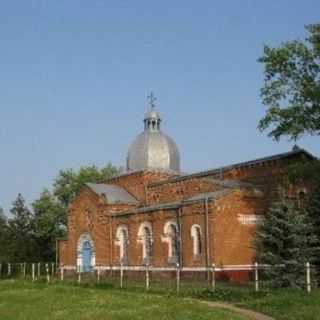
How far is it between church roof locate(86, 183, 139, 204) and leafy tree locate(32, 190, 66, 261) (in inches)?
501

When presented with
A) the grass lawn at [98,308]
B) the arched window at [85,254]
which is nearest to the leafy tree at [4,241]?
the arched window at [85,254]

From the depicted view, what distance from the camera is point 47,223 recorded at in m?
66.6

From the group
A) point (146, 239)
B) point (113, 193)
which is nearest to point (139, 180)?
point (113, 193)

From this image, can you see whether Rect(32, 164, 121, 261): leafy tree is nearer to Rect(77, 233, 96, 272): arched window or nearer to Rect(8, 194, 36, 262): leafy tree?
Rect(8, 194, 36, 262): leafy tree

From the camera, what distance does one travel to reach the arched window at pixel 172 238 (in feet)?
134

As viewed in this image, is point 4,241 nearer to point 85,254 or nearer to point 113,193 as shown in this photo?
point 85,254

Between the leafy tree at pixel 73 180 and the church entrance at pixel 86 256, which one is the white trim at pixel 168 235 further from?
the leafy tree at pixel 73 180

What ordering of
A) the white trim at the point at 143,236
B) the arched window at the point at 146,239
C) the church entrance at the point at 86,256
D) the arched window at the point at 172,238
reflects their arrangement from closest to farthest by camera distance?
the arched window at the point at 172,238
the arched window at the point at 146,239
the white trim at the point at 143,236
the church entrance at the point at 86,256

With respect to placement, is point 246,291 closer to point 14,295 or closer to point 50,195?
point 14,295

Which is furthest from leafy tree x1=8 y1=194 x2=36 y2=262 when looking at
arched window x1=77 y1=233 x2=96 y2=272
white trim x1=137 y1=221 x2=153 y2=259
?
white trim x1=137 y1=221 x2=153 y2=259

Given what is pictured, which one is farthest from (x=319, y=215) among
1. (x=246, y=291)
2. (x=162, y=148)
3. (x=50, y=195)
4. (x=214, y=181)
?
(x=50, y=195)

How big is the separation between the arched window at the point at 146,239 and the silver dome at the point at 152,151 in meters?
9.50

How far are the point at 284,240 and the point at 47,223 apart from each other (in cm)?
4206

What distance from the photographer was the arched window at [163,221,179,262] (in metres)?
40.9
